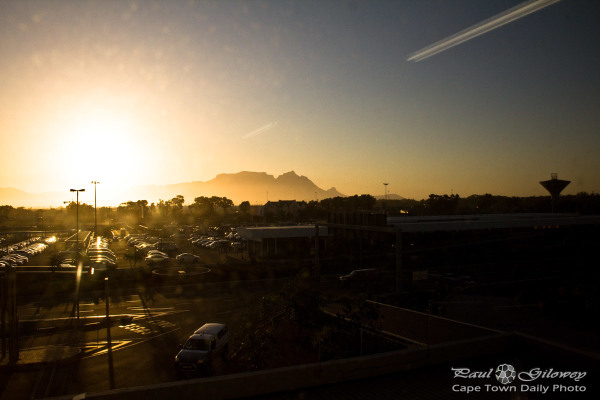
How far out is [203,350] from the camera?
11578mm

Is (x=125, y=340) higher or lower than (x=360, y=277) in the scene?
lower

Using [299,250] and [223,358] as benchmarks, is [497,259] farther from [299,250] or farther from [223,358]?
[223,358]

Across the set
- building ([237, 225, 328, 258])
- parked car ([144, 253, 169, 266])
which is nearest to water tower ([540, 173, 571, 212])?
building ([237, 225, 328, 258])

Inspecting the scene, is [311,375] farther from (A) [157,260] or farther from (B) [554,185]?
(B) [554,185]

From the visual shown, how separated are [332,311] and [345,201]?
98096mm

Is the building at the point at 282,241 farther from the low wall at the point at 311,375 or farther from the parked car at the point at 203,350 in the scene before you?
the low wall at the point at 311,375

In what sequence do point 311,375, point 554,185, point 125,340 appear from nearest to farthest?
1. point 311,375
2. point 125,340
3. point 554,185

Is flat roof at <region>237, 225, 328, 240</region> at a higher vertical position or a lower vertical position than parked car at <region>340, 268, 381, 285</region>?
higher

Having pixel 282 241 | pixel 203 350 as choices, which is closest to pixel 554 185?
pixel 282 241

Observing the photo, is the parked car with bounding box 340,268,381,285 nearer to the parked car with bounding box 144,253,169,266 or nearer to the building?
the building

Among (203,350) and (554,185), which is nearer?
(203,350)

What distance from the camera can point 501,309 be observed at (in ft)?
57.7

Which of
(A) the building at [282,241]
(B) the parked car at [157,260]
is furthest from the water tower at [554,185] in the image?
(B) the parked car at [157,260]

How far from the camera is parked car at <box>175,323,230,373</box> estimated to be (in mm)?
11141
